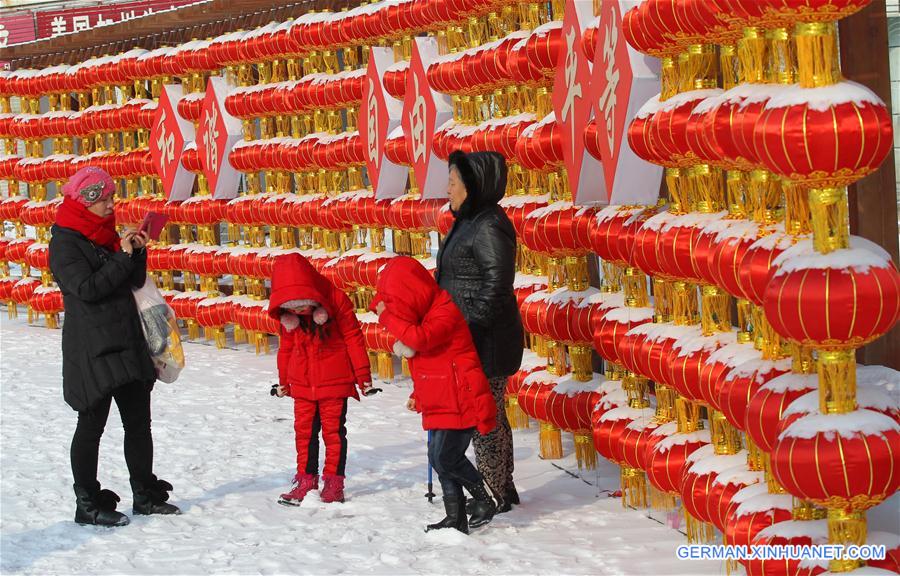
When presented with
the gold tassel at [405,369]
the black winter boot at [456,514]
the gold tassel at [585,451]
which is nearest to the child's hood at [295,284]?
the black winter boot at [456,514]

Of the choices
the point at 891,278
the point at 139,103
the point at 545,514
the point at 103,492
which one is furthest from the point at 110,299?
the point at 139,103

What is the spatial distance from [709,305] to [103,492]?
9.91 feet

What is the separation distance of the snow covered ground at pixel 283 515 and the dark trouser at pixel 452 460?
22cm

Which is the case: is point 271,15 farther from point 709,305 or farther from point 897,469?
point 897,469

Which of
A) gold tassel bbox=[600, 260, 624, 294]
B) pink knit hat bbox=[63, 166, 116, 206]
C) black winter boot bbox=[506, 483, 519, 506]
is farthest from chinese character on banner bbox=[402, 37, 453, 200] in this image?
black winter boot bbox=[506, 483, 519, 506]

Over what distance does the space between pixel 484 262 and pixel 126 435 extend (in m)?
1.97

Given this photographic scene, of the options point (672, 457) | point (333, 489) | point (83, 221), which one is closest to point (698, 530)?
point (672, 457)

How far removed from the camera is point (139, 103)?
13.5 meters

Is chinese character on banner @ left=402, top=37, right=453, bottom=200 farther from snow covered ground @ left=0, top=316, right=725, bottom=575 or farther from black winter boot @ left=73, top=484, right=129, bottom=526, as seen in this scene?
black winter boot @ left=73, top=484, right=129, bottom=526

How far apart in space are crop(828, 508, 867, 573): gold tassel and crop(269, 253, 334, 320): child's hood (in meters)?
2.95

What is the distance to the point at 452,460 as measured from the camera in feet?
20.0

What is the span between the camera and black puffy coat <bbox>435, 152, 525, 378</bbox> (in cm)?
631

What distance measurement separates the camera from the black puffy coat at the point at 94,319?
21.2 feet

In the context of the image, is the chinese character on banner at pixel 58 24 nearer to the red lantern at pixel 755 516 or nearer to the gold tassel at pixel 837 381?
the red lantern at pixel 755 516
